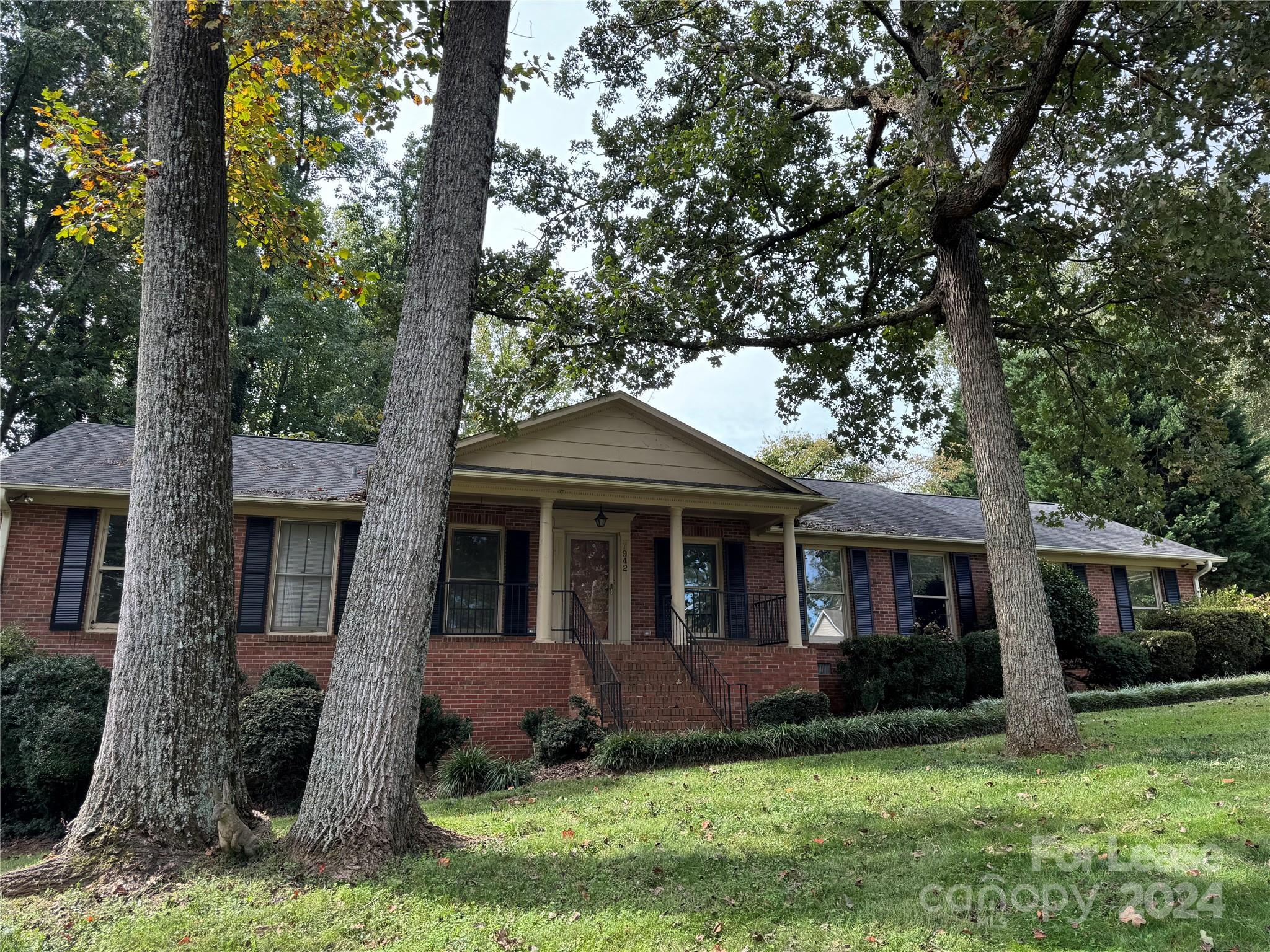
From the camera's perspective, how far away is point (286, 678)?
1041 centimetres

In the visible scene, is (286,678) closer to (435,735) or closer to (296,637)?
(296,637)

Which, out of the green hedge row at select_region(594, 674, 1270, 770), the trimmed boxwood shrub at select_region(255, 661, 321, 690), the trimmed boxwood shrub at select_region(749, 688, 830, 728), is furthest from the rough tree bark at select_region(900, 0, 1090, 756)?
the trimmed boxwood shrub at select_region(255, 661, 321, 690)

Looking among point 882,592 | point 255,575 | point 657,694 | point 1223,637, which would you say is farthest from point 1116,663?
point 255,575

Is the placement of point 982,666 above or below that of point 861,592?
below

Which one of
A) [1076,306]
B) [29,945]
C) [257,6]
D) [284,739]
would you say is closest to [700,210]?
[1076,306]

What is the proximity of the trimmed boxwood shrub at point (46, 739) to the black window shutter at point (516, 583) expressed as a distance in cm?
569

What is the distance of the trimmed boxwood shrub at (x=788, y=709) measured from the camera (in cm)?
1121

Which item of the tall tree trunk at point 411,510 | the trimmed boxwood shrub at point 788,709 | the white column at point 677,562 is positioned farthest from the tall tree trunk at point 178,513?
→ the white column at point 677,562

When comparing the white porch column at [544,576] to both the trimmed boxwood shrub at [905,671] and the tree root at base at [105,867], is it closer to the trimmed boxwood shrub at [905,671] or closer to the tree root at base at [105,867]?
the trimmed boxwood shrub at [905,671]

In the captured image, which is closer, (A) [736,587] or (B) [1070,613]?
(A) [736,587]

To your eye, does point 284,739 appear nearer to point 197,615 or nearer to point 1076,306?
point 197,615

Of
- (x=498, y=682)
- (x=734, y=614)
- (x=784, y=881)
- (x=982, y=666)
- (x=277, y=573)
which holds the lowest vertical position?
(x=784, y=881)

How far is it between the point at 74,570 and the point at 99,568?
0.34 metres

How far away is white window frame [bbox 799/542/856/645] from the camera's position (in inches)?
605
